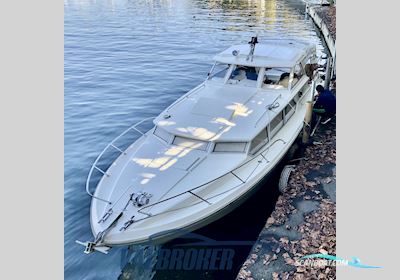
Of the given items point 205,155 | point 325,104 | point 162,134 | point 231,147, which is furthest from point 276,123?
point 162,134

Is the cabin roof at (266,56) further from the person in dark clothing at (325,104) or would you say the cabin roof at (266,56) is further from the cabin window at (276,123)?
the cabin window at (276,123)

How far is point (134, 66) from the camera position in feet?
83.6

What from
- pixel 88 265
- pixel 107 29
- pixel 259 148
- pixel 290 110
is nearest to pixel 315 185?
pixel 259 148

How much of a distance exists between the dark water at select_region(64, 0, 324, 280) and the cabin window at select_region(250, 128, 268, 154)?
142 cm

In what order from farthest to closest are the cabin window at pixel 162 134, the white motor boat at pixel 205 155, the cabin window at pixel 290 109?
the cabin window at pixel 290 109 → the cabin window at pixel 162 134 → the white motor boat at pixel 205 155

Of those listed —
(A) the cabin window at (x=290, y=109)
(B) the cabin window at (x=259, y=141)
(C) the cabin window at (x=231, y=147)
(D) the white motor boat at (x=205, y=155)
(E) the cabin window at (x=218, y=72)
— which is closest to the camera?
(D) the white motor boat at (x=205, y=155)

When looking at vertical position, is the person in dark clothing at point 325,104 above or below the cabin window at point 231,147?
above

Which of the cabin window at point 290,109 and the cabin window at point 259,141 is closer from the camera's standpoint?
the cabin window at point 259,141

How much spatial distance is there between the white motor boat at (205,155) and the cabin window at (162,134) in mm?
37

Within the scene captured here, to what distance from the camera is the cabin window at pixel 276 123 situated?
37.3ft

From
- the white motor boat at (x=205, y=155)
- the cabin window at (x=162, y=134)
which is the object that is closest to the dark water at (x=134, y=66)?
the white motor boat at (x=205, y=155)

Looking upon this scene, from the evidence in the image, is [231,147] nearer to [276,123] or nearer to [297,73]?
[276,123]

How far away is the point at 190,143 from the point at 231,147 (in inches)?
43.9

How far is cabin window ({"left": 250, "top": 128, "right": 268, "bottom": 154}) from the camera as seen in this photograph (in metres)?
10.3
